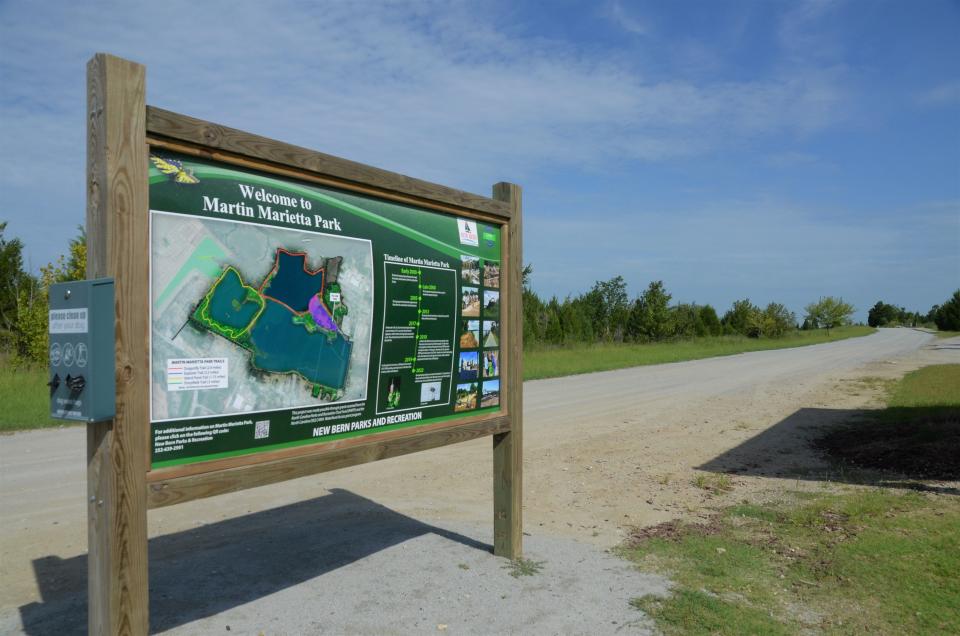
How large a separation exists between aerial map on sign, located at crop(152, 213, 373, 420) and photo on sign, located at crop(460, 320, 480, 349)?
97cm

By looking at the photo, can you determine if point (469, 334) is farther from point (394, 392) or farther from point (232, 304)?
point (232, 304)

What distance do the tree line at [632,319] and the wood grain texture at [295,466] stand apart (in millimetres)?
30289

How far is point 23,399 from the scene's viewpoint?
1400 cm

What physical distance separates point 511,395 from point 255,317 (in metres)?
2.44

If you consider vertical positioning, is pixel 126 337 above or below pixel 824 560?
above

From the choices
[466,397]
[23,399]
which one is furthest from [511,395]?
[23,399]

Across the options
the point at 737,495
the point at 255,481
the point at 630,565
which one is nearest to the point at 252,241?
the point at 255,481

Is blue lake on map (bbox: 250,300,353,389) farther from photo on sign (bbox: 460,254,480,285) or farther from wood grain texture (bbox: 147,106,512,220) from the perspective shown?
photo on sign (bbox: 460,254,480,285)

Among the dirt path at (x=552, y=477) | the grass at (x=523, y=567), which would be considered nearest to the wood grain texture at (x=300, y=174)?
the grass at (x=523, y=567)

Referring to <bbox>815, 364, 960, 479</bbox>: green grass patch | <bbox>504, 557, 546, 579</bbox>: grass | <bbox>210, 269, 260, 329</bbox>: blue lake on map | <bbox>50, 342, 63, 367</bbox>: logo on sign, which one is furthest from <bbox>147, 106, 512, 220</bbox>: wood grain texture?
<bbox>815, 364, 960, 479</bbox>: green grass patch

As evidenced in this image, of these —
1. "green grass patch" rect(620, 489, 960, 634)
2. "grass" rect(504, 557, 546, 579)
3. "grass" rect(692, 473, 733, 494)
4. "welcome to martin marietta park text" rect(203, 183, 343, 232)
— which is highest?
"welcome to martin marietta park text" rect(203, 183, 343, 232)

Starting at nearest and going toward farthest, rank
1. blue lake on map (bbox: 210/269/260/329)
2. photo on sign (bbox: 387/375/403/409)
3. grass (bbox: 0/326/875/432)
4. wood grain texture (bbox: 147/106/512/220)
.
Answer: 1. wood grain texture (bbox: 147/106/512/220)
2. blue lake on map (bbox: 210/269/260/329)
3. photo on sign (bbox: 387/375/403/409)
4. grass (bbox: 0/326/875/432)

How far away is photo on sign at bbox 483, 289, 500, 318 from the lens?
551 centimetres

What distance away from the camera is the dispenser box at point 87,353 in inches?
119
